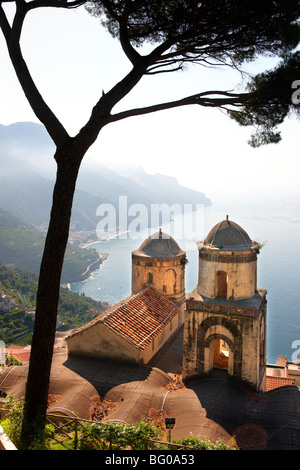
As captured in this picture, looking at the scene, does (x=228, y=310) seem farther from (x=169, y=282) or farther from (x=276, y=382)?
(x=276, y=382)

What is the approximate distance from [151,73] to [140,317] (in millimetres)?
9944

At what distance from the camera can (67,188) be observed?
693 cm

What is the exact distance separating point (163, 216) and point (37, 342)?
15920 centimetres

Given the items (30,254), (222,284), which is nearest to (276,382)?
(222,284)

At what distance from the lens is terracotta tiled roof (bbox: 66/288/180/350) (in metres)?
13.0

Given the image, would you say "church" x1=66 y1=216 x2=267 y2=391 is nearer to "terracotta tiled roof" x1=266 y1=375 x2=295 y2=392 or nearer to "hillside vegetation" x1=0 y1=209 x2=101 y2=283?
"terracotta tiled roof" x1=266 y1=375 x2=295 y2=392

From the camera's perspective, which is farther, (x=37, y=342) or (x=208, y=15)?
(x=208, y=15)

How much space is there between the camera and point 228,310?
36.9ft

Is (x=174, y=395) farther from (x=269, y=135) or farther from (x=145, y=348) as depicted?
(x=269, y=135)

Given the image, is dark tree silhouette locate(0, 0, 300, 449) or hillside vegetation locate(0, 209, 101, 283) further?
hillside vegetation locate(0, 209, 101, 283)

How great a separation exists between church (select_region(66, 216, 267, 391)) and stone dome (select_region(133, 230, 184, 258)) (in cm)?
449

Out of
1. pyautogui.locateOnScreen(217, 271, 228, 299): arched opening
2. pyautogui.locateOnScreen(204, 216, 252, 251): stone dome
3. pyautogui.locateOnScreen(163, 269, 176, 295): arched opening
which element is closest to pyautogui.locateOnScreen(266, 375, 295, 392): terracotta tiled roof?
pyautogui.locateOnScreen(163, 269, 176, 295): arched opening

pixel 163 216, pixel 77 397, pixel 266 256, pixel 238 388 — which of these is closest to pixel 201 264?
pixel 238 388

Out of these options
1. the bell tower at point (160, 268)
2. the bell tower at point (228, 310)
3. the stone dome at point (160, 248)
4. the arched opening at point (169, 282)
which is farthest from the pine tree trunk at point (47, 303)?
the arched opening at point (169, 282)
